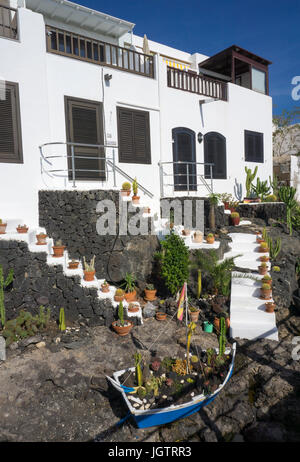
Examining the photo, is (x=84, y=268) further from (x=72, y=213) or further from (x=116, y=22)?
(x=116, y=22)

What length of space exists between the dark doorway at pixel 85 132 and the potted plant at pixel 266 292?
6301 mm

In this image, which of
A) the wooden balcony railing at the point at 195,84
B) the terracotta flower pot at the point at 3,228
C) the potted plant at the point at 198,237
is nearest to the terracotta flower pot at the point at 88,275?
the terracotta flower pot at the point at 3,228

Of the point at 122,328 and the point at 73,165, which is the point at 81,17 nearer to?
the point at 73,165

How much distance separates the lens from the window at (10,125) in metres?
8.52

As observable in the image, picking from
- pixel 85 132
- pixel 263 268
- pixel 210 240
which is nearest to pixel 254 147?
pixel 210 240

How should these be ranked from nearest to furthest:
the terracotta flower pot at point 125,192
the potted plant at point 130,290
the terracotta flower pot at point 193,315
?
the terracotta flower pot at point 193,315 < the potted plant at point 130,290 < the terracotta flower pot at point 125,192

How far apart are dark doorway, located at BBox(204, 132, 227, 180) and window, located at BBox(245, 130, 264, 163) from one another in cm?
199

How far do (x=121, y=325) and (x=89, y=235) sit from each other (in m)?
2.72

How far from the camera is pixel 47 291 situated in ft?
24.3

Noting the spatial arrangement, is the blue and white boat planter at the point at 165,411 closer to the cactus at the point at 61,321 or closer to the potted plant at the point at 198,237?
the cactus at the point at 61,321

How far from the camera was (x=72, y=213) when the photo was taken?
328 inches

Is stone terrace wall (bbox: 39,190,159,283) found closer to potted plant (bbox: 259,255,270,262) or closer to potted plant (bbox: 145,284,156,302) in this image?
potted plant (bbox: 145,284,156,302)

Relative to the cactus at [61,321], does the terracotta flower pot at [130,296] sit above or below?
above
